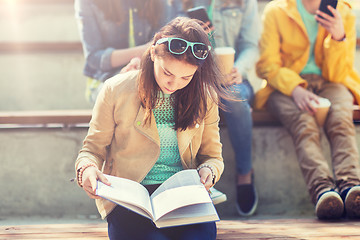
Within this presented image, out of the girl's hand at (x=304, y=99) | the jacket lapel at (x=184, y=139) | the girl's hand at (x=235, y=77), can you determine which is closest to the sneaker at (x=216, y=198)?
the jacket lapel at (x=184, y=139)

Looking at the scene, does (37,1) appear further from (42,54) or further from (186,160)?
(186,160)

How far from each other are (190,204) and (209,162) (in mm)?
295

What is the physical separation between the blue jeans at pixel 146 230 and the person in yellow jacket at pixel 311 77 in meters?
0.85

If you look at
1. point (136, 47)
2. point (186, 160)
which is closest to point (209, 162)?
point (186, 160)

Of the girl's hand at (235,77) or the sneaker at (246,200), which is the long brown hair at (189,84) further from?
the sneaker at (246,200)

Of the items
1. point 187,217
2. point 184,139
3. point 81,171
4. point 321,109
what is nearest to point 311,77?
point 321,109

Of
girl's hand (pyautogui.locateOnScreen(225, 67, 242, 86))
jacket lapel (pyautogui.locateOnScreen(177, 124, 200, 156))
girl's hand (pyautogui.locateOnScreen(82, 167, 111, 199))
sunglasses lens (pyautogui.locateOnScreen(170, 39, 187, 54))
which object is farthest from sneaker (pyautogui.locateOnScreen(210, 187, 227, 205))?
girl's hand (pyautogui.locateOnScreen(225, 67, 242, 86))

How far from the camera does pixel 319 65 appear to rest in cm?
266

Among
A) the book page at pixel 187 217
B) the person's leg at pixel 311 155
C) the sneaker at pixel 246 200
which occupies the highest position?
the book page at pixel 187 217

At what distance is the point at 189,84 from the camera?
1594mm

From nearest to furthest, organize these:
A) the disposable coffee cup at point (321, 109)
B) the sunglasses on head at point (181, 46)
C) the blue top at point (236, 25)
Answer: the sunglasses on head at point (181, 46) < the disposable coffee cup at point (321, 109) < the blue top at point (236, 25)

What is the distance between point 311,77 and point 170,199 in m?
1.58

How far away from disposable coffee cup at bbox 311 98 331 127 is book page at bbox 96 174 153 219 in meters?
1.29

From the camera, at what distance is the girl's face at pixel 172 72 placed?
4.72 feet
